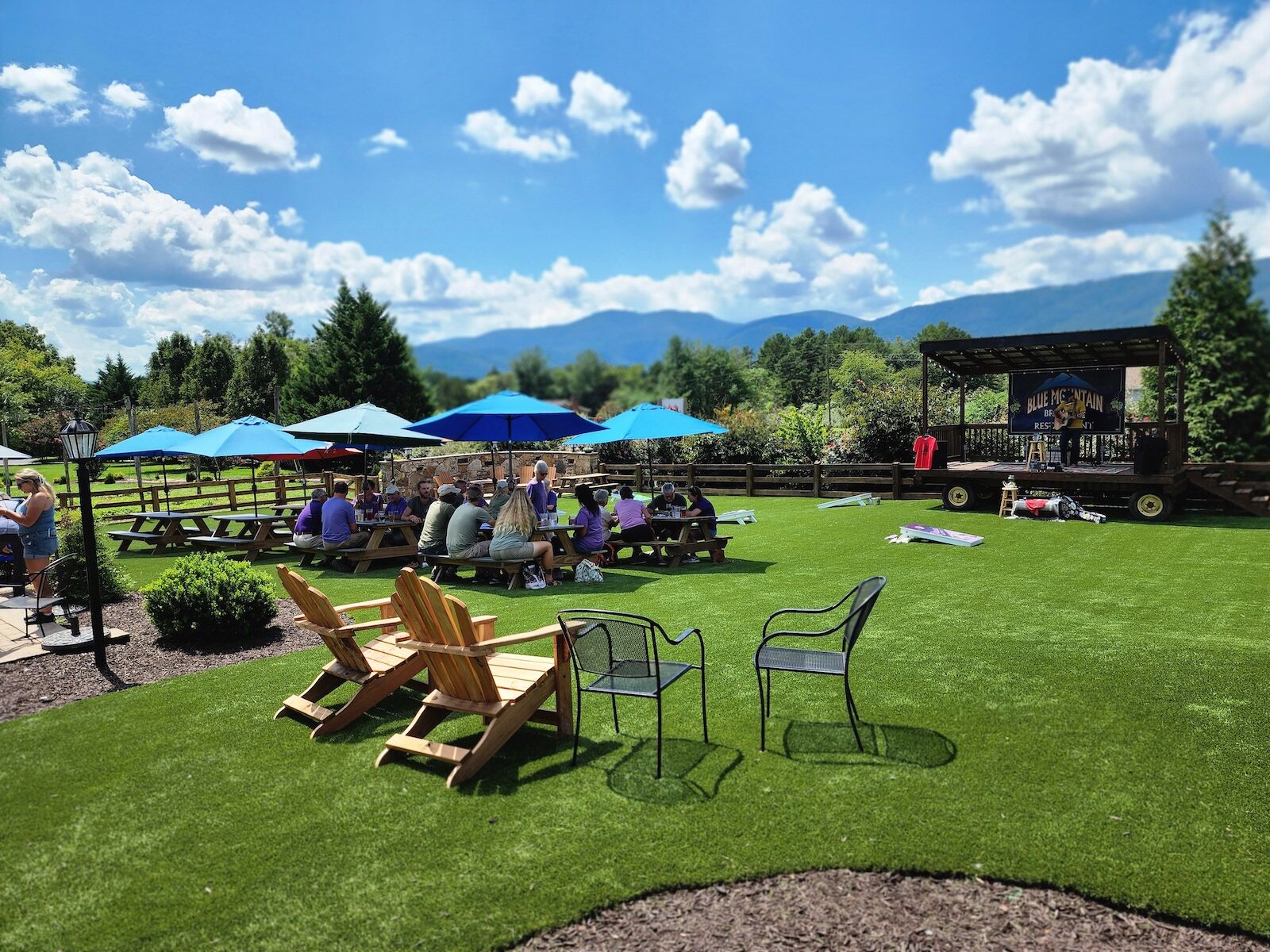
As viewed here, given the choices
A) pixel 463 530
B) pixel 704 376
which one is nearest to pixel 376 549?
pixel 463 530

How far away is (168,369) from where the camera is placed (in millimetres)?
52344

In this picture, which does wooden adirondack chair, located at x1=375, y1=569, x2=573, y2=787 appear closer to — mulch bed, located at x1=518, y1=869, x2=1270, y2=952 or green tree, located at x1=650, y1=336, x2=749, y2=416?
mulch bed, located at x1=518, y1=869, x2=1270, y2=952

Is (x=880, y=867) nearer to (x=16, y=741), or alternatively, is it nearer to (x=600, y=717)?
(x=600, y=717)

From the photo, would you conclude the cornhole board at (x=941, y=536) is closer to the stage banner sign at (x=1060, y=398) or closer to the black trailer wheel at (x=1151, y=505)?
the black trailer wheel at (x=1151, y=505)

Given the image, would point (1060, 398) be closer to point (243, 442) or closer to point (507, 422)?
point (507, 422)

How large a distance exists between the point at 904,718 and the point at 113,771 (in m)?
4.53

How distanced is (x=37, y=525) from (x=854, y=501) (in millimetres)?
13970

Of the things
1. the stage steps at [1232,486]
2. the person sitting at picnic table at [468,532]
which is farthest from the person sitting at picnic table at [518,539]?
the stage steps at [1232,486]

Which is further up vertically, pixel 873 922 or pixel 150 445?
pixel 150 445

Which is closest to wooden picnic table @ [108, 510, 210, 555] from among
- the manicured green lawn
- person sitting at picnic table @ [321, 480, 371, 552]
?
person sitting at picnic table @ [321, 480, 371, 552]

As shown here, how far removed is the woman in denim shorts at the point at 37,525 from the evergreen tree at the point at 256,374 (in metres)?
39.2

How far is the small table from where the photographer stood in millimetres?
10703

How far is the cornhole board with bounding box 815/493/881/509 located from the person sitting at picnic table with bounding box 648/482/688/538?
235 inches

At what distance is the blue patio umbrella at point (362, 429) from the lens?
1169cm
